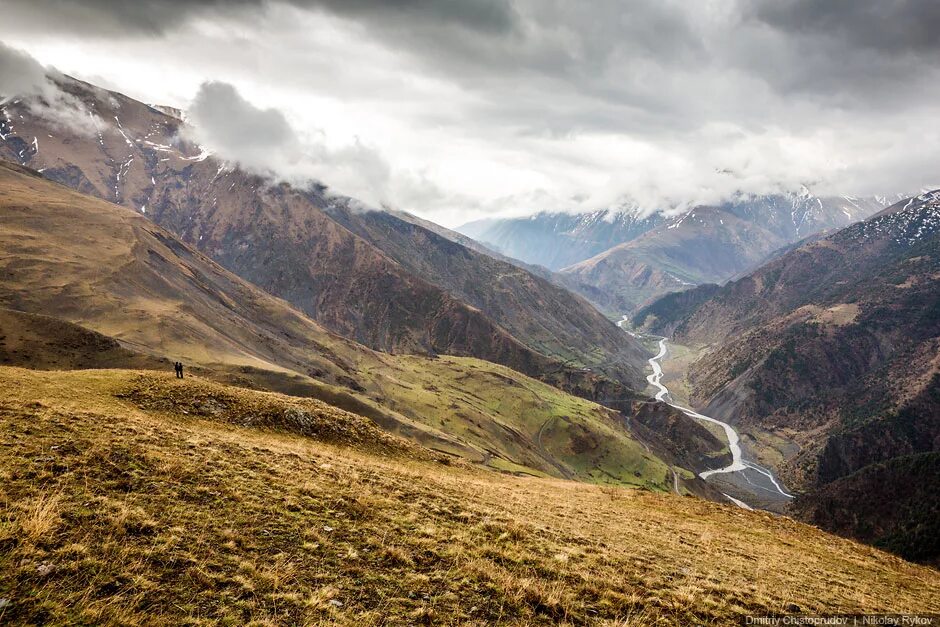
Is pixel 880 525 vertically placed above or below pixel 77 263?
below

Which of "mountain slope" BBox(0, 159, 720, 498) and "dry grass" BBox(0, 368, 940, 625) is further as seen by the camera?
"mountain slope" BBox(0, 159, 720, 498)

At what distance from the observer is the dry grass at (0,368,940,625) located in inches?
416

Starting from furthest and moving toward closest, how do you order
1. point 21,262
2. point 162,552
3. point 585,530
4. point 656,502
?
1. point 21,262
2. point 656,502
3. point 585,530
4. point 162,552

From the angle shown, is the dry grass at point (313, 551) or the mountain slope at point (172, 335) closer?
the dry grass at point (313, 551)

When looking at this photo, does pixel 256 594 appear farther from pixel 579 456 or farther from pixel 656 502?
pixel 579 456

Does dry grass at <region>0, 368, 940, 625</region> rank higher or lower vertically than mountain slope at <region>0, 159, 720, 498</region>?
higher

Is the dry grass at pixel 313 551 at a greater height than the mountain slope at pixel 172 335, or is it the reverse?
the dry grass at pixel 313 551

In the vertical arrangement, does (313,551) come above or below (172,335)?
above

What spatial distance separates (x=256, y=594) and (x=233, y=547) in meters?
2.43

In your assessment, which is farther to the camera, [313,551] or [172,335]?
[172,335]

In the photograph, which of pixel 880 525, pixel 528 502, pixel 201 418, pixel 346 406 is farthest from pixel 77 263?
pixel 880 525

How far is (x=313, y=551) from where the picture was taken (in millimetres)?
14172

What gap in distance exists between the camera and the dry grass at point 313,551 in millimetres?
10559

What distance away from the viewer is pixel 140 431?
2197cm
